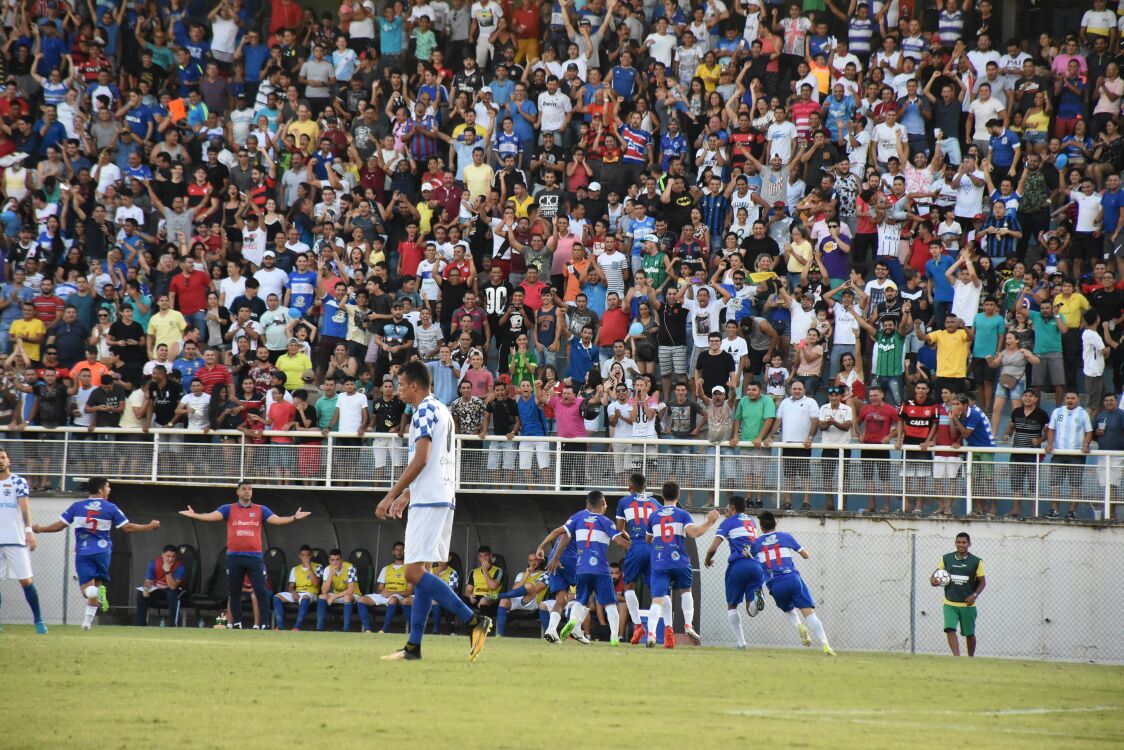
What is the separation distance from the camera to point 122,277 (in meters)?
27.3

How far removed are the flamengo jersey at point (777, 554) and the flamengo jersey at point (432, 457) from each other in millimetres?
7686

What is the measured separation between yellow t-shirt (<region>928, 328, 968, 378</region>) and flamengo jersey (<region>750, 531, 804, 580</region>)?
4.79 metres

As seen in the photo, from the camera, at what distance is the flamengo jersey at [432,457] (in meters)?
12.3

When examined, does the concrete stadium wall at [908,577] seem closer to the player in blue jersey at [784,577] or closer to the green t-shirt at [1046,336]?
the green t-shirt at [1046,336]

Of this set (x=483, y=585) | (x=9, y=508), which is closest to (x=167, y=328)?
(x=483, y=585)

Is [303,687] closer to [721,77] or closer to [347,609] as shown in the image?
[347,609]

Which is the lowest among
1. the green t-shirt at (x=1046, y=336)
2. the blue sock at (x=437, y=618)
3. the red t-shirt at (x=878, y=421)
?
the blue sock at (x=437, y=618)

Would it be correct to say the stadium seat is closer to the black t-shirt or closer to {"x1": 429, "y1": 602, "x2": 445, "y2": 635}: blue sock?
{"x1": 429, "y1": 602, "x2": 445, "y2": 635}: blue sock

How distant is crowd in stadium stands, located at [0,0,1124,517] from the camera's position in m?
23.1

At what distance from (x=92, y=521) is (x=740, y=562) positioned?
8.84 m

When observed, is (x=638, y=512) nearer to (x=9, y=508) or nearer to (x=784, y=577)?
(x=784, y=577)

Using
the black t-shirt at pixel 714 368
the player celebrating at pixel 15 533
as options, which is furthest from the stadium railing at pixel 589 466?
the player celebrating at pixel 15 533

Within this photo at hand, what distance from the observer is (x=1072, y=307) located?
22.7 meters

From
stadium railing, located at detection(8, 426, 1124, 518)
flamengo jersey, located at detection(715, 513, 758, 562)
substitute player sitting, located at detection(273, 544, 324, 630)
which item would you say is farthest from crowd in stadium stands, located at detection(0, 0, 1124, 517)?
flamengo jersey, located at detection(715, 513, 758, 562)
